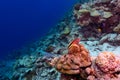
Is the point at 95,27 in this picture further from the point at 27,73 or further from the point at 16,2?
the point at 16,2

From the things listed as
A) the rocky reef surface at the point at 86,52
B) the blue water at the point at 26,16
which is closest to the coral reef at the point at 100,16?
the rocky reef surface at the point at 86,52

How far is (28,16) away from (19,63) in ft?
224

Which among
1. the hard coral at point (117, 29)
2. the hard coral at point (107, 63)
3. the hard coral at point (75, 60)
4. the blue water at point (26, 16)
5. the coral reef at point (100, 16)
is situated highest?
the blue water at point (26, 16)

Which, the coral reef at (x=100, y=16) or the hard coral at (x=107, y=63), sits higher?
the coral reef at (x=100, y=16)

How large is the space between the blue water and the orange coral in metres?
36.9

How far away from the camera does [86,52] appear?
16.2 feet

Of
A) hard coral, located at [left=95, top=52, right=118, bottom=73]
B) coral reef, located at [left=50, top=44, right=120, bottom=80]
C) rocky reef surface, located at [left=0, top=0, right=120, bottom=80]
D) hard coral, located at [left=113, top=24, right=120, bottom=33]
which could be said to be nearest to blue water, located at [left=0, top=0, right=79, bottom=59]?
rocky reef surface, located at [left=0, top=0, right=120, bottom=80]

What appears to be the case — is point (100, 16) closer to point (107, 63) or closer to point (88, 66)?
point (88, 66)

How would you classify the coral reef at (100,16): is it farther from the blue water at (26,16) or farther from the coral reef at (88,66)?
the blue water at (26,16)

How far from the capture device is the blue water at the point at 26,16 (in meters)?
52.8

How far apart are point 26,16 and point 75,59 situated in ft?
239

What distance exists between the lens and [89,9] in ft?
29.8

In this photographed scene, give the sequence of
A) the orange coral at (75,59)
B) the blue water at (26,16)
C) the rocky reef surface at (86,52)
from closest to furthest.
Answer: the rocky reef surface at (86,52) < the orange coral at (75,59) < the blue water at (26,16)

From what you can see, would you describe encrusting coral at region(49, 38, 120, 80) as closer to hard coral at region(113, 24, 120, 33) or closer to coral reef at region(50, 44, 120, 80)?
coral reef at region(50, 44, 120, 80)
